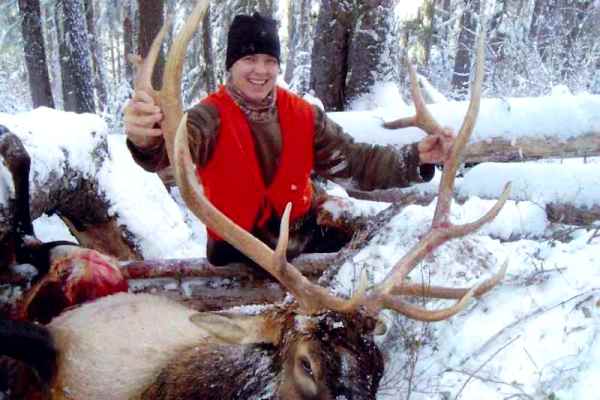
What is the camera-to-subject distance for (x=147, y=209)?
5535 mm

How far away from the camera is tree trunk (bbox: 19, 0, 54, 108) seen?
12678 millimetres

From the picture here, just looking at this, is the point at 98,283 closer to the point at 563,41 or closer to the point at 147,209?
the point at 147,209

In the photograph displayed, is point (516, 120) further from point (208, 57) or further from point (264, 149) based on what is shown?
point (208, 57)

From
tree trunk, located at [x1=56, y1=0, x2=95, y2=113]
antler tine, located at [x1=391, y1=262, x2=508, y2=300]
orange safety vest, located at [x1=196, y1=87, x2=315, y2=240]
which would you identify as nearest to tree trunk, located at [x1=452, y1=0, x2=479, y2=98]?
tree trunk, located at [x1=56, y1=0, x2=95, y2=113]

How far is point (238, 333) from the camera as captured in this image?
95.7 inches

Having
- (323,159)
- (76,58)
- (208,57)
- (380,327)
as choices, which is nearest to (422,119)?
(323,159)

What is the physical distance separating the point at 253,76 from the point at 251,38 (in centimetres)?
25

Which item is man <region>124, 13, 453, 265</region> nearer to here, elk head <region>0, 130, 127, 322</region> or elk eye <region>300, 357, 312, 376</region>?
elk head <region>0, 130, 127, 322</region>

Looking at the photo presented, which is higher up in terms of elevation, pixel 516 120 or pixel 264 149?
pixel 516 120

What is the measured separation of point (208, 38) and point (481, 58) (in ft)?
41.3

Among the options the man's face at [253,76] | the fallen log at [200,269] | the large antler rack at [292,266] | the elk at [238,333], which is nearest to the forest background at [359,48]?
the large antler rack at [292,266]

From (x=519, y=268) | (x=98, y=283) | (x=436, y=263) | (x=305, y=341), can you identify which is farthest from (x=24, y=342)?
(x=519, y=268)

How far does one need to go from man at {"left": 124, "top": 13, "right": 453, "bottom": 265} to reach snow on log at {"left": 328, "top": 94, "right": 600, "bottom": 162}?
526mm

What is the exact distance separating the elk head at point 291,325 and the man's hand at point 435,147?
0.72m
